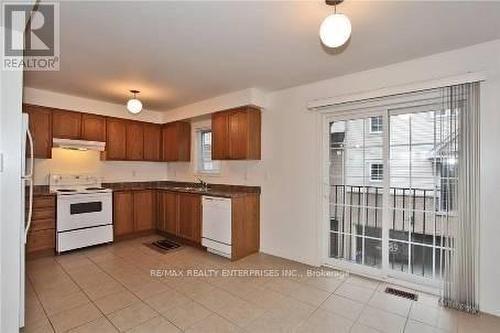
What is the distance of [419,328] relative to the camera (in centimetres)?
227

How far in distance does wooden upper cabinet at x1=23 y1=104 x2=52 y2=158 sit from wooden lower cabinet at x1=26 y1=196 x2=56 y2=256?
716 mm

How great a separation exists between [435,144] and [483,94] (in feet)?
1.94

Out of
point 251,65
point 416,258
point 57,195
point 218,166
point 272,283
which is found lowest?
point 272,283

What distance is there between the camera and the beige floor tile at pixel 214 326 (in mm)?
2223

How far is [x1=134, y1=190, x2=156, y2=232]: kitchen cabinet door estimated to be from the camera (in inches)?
197

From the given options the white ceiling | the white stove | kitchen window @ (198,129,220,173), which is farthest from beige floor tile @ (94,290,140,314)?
kitchen window @ (198,129,220,173)

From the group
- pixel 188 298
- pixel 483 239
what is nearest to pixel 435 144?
pixel 483 239

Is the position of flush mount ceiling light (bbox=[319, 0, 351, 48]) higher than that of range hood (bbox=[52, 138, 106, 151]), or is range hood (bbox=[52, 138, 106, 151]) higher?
flush mount ceiling light (bbox=[319, 0, 351, 48])

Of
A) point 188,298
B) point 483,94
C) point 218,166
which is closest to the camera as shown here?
point 483,94

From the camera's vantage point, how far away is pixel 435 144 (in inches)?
111

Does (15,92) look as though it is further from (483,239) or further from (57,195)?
(483,239)

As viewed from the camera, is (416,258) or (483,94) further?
(416,258)

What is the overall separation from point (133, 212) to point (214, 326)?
329 centimetres

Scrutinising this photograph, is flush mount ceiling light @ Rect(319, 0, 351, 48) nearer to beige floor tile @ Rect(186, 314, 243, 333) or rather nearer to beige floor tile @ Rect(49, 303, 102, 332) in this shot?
beige floor tile @ Rect(186, 314, 243, 333)
